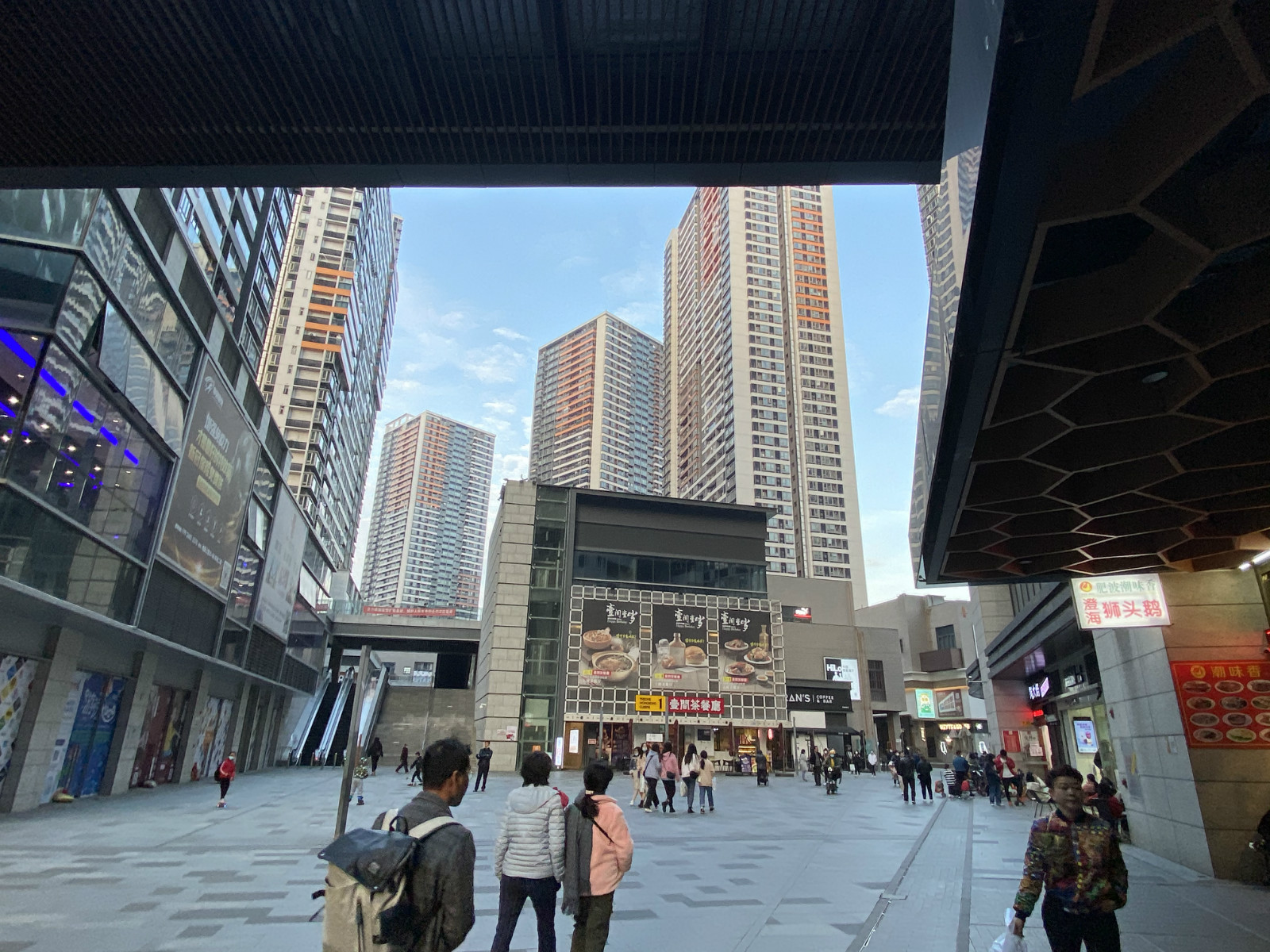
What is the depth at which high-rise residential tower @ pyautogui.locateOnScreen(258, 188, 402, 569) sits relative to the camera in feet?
236

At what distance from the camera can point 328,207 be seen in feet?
277

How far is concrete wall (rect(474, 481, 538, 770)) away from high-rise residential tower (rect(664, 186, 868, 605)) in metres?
56.2

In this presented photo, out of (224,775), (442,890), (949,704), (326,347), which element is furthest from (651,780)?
(326,347)

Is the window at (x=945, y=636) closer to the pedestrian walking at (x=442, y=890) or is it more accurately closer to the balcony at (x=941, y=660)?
the balcony at (x=941, y=660)

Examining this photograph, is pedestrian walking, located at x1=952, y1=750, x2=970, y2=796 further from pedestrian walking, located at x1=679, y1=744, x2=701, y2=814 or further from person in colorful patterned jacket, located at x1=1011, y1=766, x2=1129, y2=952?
person in colorful patterned jacket, located at x1=1011, y1=766, x2=1129, y2=952

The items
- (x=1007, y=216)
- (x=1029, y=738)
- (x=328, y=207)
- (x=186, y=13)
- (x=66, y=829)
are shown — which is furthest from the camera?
(x=328, y=207)

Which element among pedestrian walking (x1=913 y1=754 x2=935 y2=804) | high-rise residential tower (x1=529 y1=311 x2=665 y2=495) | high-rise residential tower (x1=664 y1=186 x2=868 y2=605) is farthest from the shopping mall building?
high-rise residential tower (x1=529 y1=311 x2=665 y2=495)

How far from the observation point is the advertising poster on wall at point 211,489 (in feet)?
65.2

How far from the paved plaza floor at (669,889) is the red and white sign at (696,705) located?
1030 inches

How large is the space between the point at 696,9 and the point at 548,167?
2.02 meters

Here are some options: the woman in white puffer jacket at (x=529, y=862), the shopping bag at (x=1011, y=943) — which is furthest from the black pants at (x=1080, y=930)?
the woman in white puffer jacket at (x=529, y=862)

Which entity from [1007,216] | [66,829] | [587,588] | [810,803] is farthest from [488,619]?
[1007,216]

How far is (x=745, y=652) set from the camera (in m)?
45.0

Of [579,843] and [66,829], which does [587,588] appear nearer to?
[66,829]
